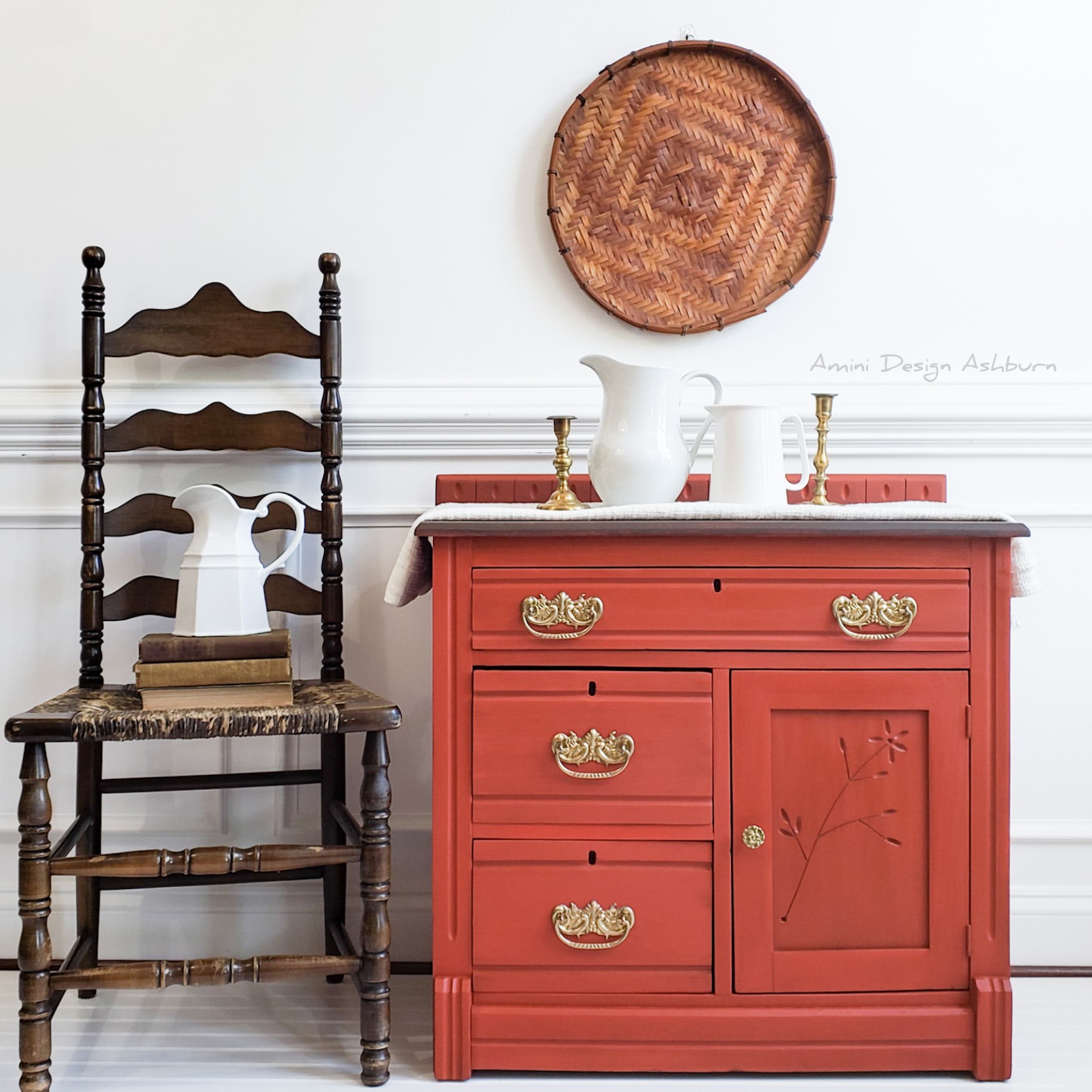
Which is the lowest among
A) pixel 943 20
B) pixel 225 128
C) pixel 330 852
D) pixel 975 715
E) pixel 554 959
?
pixel 554 959

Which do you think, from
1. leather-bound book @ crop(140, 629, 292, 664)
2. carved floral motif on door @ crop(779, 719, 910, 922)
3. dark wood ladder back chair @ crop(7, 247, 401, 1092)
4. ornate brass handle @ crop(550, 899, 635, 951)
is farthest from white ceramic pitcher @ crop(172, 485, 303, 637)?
carved floral motif on door @ crop(779, 719, 910, 922)

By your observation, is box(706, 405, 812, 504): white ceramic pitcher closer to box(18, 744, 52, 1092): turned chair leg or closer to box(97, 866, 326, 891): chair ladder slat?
box(97, 866, 326, 891): chair ladder slat

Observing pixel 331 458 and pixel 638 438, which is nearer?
pixel 638 438

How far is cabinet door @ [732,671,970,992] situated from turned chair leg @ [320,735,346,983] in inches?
30.1

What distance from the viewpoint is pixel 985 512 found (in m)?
1.47

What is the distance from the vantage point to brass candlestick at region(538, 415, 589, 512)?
5.23ft

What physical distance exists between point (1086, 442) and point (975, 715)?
81cm

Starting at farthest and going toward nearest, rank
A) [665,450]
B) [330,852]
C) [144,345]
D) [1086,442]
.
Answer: [1086,442] < [144,345] < [665,450] < [330,852]

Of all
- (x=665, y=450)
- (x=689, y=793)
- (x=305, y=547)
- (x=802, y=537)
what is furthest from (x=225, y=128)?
(x=689, y=793)

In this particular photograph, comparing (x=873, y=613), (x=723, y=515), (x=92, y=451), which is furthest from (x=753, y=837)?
(x=92, y=451)

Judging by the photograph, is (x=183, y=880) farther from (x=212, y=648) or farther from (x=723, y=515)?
(x=723, y=515)

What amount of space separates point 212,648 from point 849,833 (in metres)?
1.02

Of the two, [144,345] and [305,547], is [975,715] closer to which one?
[305,547]

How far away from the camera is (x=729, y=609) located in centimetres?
147
